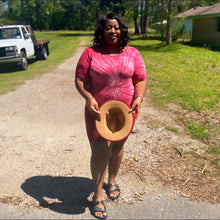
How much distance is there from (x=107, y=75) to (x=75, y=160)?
1.72 metres

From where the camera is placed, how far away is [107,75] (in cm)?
231

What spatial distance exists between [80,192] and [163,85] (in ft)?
18.7

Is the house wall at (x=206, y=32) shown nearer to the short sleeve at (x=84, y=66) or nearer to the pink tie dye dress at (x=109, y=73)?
the pink tie dye dress at (x=109, y=73)

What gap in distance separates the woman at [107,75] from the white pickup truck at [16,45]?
8.96 meters

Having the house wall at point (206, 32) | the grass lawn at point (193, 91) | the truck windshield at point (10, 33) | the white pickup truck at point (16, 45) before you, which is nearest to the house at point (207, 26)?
the house wall at point (206, 32)

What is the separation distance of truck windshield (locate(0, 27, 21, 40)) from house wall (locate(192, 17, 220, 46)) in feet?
44.5

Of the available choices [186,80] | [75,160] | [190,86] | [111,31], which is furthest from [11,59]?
[111,31]

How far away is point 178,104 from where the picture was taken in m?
6.18

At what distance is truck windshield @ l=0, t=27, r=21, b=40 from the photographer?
1135 centimetres

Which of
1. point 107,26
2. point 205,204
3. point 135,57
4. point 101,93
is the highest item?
point 107,26

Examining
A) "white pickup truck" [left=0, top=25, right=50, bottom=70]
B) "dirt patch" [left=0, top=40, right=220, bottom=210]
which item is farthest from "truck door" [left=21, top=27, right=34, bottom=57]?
"dirt patch" [left=0, top=40, right=220, bottom=210]

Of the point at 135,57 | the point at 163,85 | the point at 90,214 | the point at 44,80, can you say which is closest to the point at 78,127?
the point at 90,214

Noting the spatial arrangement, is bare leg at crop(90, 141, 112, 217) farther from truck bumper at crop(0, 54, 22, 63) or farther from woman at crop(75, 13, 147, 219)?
truck bumper at crop(0, 54, 22, 63)

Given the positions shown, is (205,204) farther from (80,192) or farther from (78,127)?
(78,127)
